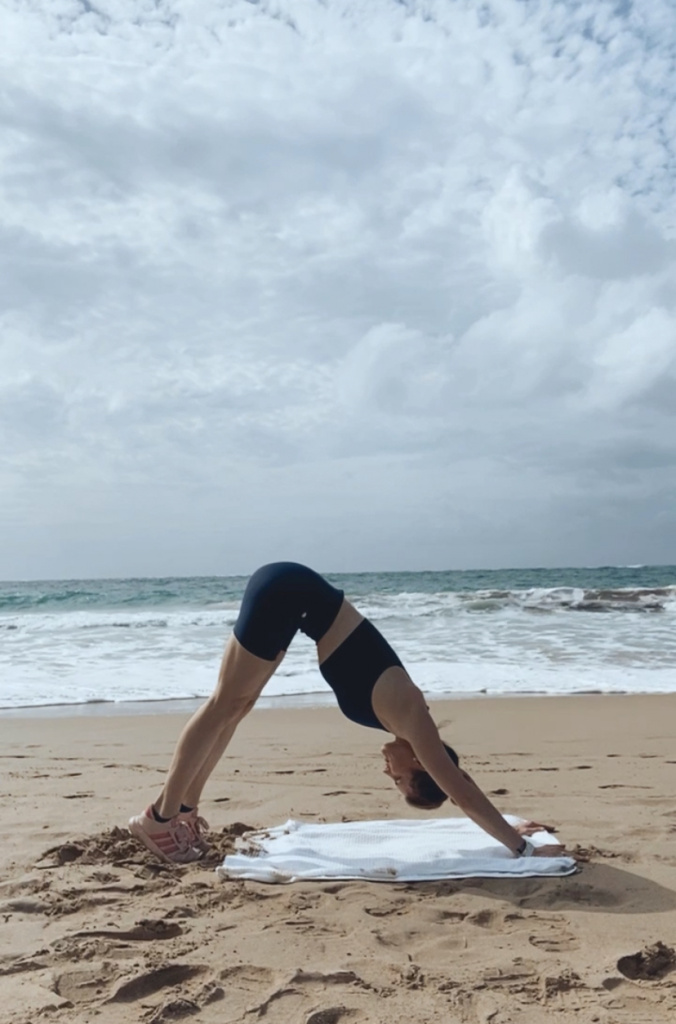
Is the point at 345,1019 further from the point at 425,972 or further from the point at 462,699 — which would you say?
the point at 462,699

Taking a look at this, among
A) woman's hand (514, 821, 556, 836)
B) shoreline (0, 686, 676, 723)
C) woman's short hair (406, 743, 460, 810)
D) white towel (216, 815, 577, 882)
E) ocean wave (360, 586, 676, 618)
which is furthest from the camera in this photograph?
ocean wave (360, 586, 676, 618)

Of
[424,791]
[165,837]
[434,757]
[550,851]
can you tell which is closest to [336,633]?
[434,757]

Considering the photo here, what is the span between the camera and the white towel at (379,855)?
136 inches

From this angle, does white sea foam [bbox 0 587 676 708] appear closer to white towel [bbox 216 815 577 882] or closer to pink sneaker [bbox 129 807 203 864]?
white towel [bbox 216 815 577 882]

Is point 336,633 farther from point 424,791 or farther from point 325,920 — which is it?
point 325,920

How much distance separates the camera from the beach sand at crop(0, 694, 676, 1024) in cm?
239

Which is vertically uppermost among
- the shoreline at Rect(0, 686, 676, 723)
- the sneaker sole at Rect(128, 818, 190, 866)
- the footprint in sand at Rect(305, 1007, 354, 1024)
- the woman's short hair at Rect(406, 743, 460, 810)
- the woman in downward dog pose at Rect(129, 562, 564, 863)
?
the woman in downward dog pose at Rect(129, 562, 564, 863)

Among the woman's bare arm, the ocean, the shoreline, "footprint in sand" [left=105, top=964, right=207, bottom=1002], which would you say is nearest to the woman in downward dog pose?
the woman's bare arm

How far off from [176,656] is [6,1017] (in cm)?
922

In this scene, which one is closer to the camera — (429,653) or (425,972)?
(425,972)

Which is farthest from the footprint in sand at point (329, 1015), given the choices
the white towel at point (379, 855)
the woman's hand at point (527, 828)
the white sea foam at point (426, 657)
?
the white sea foam at point (426, 657)

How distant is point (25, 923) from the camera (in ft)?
9.64

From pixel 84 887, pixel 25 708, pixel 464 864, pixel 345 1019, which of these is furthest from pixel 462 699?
pixel 345 1019

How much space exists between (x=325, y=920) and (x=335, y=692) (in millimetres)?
840
